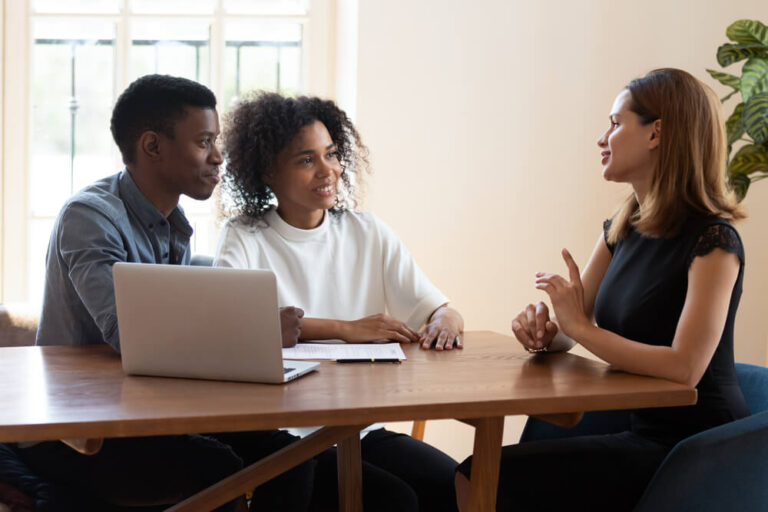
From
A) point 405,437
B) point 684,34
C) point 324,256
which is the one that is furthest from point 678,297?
point 684,34

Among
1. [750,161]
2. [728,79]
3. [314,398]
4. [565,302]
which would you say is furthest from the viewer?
[728,79]

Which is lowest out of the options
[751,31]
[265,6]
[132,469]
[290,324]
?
[132,469]

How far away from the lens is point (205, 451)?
162 centimetres

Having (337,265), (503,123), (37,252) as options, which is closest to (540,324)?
(337,265)

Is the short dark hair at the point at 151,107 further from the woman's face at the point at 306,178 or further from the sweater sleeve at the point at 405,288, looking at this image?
the sweater sleeve at the point at 405,288

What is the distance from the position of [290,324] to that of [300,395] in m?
0.45

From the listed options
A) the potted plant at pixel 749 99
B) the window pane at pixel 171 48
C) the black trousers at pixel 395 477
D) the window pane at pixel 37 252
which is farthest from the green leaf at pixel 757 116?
the window pane at pixel 37 252

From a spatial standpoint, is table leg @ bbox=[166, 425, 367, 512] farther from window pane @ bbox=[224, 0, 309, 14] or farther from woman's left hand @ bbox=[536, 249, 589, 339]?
window pane @ bbox=[224, 0, 309, 14]

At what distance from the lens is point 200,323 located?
1.41m

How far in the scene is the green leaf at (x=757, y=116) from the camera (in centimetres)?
284

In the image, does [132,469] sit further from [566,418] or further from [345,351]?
[566,418]

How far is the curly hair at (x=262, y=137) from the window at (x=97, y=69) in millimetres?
1030

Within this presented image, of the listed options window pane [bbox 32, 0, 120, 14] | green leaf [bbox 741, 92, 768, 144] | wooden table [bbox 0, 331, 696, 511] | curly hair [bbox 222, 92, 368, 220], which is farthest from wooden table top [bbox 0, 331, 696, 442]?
window pane [bbox 32, 0, 120, 14]

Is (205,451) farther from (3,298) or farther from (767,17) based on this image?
(767,17)
